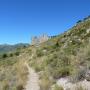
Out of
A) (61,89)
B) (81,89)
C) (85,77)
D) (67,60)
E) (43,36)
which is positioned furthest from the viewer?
(43,36)

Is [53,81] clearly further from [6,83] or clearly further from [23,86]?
[6,83]

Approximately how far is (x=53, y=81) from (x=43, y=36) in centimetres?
10550

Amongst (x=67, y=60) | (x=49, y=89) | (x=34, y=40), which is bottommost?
(x=49, y=89)

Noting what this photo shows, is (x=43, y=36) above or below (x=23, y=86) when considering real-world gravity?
above

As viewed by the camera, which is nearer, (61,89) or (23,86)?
(61,89)

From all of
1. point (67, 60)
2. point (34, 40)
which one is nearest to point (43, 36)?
point (34, 40)

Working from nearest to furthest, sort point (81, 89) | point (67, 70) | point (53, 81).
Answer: point (81, 89)
point (53, 81)
point (67, 70)

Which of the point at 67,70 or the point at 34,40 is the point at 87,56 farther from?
the point at 34,40

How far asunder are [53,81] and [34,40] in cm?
10660

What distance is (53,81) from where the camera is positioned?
13.0 m

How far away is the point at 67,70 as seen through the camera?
46.2 feet

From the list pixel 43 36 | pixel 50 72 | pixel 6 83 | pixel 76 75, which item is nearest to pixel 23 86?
pixel 6 83

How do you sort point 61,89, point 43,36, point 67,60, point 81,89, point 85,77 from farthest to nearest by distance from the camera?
point 43,36, point 67,60, point 85,77, point 61,89, point 81,89

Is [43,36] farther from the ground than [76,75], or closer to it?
farther from the ground
